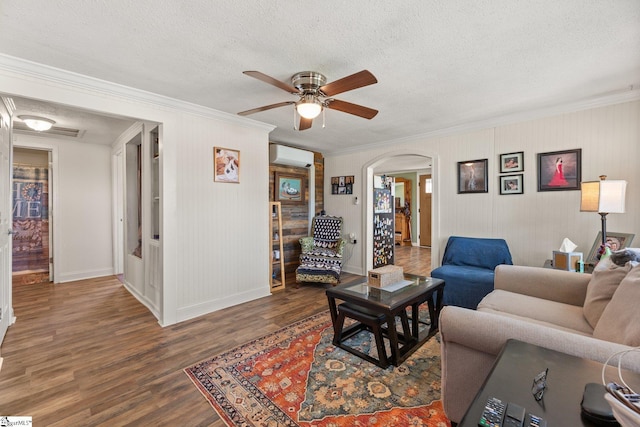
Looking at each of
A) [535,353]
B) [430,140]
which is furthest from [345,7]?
[430,140]

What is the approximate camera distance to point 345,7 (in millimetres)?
1576

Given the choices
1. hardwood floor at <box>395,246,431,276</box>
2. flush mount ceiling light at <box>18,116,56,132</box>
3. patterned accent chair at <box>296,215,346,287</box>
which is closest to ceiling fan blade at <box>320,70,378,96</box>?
patterned accent chair at <box>296,215,346,287</box>

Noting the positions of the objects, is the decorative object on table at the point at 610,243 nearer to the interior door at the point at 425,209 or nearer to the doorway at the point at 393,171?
the doorway at the point at 393,171

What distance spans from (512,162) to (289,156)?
3.22 m

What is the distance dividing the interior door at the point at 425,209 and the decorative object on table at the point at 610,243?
558 cm

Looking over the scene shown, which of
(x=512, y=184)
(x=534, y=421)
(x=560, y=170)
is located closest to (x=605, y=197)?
(x=560, y=170)

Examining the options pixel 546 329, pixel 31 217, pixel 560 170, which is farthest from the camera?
pixel 31 217

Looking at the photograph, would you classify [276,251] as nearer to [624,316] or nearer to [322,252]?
[322,252]

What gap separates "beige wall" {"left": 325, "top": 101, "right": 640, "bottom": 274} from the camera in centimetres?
282

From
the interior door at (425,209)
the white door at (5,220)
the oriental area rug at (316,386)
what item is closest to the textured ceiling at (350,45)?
the white door at (5,220)

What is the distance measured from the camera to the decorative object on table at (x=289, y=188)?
15.8 ft

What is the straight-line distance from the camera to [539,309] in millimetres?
2012

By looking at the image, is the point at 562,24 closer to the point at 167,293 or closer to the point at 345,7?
the point at 345,7

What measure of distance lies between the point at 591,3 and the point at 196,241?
3.75 metres
